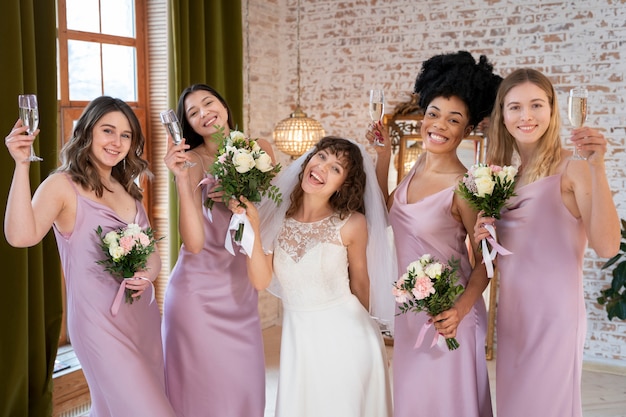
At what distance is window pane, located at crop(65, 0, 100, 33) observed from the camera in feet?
16.8

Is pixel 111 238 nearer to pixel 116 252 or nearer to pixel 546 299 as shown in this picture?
pixel 116 252

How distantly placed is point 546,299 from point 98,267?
2.01 m

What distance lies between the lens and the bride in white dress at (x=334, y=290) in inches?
131

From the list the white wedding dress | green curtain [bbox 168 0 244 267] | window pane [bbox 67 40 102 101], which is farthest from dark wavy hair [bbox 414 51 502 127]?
window pane [bbox 67 40 102 101]

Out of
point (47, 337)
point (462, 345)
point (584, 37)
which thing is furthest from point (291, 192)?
point (584, 37)

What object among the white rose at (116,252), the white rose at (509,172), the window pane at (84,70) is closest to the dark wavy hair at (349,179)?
the white rose at (509,172)

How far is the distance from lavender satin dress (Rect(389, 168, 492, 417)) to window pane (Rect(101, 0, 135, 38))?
3238mm

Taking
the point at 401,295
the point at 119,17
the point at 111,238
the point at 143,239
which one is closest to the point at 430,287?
the point at 401,295

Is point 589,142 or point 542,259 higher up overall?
point 589,142

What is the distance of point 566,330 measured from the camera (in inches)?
118

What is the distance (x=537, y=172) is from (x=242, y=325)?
174cm

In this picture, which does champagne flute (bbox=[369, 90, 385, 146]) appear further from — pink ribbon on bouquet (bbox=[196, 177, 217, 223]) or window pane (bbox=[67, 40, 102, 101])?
window pane (bbox=[67, 40, 102, 101])

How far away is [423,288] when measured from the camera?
285 centimetres

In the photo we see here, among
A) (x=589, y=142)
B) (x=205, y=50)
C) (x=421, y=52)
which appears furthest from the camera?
(x=421, y=52)
